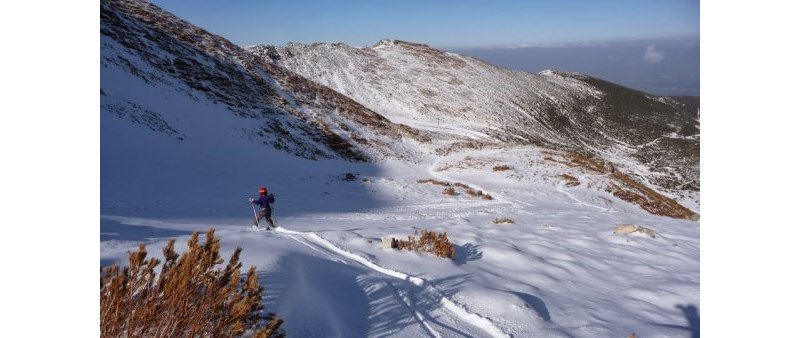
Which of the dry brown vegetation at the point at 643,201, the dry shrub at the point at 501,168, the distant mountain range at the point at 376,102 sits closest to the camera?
the dry brown vegetation at the point at 643,201

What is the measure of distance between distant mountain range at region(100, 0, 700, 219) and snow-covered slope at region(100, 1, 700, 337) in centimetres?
33

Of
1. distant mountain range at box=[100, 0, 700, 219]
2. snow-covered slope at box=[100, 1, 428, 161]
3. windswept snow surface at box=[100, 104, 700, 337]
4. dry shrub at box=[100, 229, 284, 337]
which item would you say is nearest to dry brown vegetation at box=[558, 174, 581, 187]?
distant mountain range at box=[100, 0, 700, 219]

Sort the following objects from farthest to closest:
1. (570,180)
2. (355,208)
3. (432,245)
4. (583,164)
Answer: (583,164), (570,180), (355,208), (432,245)

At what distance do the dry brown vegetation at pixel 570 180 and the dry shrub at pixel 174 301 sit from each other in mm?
29043

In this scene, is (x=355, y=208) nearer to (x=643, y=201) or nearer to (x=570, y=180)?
(x=570, y=180)

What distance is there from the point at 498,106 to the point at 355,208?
5944cm

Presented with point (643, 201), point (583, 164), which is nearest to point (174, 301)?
point (643, 201)

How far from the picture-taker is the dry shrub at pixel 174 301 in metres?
2.81

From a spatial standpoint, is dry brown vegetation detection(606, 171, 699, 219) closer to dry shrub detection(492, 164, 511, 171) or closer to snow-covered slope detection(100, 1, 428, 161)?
dry shrub detection(492, 164, 511, 171)

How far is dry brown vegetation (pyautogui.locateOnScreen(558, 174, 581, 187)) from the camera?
29.3 meters

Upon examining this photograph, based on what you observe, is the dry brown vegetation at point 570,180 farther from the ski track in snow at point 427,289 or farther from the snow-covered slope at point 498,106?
the ski track in snow at point 427,289

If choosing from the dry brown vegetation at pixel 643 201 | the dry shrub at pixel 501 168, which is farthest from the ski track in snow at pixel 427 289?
the dry shrub at pixel 501 168

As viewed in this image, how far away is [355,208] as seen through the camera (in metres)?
18.4
